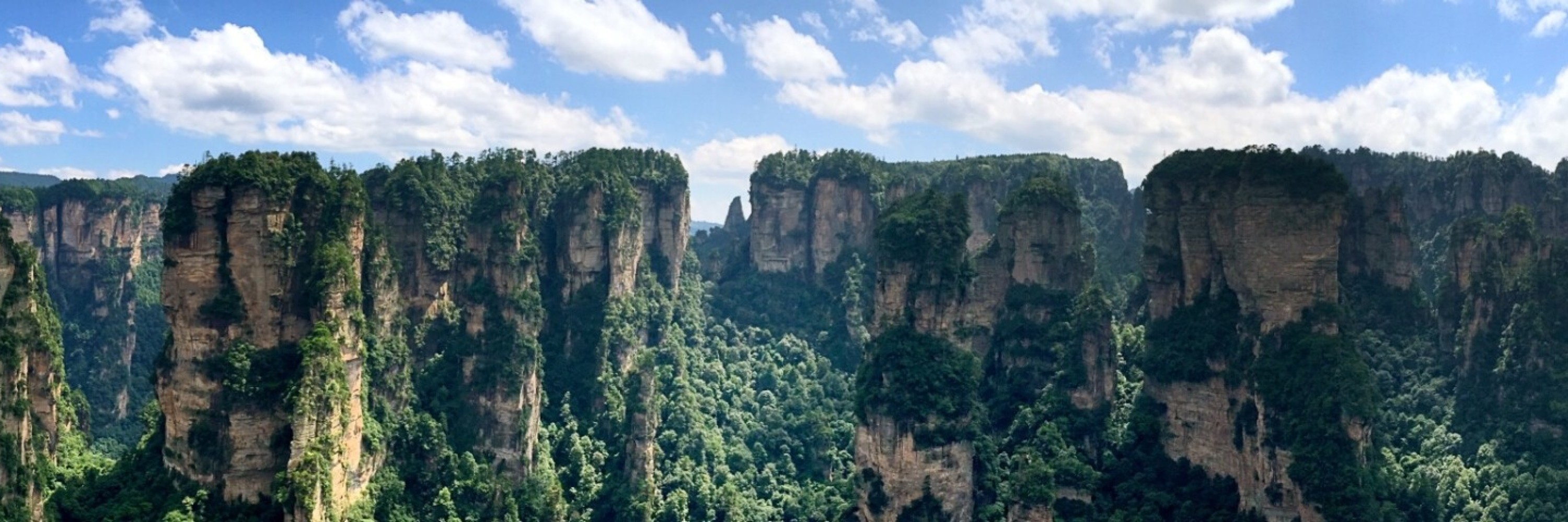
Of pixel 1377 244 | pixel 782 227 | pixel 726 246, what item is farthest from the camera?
pixel 726 246

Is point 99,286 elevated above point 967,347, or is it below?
above

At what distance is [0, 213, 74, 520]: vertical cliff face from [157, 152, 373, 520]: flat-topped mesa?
4.81 m

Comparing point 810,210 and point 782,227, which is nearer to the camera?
point 810,210

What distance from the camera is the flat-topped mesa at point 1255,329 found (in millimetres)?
45000

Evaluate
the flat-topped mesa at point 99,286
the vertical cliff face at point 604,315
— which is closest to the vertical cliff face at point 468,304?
the vertical cliff face at point 604,315

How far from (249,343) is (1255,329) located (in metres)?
45.1

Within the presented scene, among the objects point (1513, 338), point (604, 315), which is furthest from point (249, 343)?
point (1513, 338)

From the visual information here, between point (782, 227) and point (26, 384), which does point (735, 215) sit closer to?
point (782, 227)

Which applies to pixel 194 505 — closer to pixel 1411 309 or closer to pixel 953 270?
pixel 953 270

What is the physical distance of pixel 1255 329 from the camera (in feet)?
161

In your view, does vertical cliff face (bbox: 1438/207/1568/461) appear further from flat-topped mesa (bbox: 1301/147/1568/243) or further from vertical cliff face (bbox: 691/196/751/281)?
vertical cliff face (bbox: 691/196/751/281)

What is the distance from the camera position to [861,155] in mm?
99938

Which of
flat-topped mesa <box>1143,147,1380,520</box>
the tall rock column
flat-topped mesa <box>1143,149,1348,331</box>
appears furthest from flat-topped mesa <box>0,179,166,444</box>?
flat-topped mesa <box>1143,149,1348,331</box>

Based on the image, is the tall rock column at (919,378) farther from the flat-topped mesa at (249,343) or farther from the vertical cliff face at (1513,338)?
the flat-topped mesa at (249,343)
